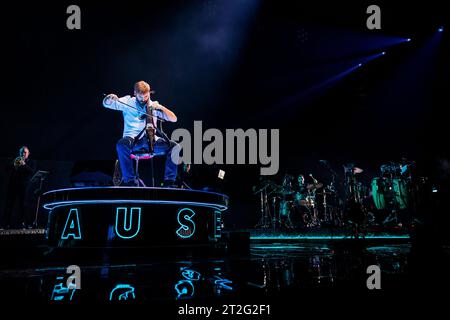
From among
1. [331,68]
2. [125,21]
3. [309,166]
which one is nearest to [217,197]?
[125,21]

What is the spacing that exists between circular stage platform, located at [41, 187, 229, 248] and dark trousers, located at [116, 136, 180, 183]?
2.27 ft

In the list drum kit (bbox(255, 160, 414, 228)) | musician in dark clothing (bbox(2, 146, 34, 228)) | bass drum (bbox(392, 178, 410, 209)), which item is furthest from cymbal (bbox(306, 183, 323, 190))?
musician in dark clothing (bbox(2, 146, 34, 228))

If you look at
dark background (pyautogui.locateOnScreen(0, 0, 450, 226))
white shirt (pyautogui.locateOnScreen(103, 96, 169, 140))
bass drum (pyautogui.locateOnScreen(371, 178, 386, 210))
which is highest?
dark background (pyautogui.locateOnScreen(0, 0, 450, 226))

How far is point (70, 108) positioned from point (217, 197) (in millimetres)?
6217

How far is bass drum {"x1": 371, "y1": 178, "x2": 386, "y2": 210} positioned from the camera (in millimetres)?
9297

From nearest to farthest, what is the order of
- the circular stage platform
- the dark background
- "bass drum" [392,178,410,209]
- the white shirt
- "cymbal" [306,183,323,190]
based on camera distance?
the circular stage platform < the white shirt < the dark background < "bass drum" [392,178,410,209] < "cymbal" [306,183,323,190]

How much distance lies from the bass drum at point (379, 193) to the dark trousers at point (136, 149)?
24.2ft

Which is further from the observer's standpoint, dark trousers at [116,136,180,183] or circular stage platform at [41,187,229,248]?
dark trousers at [116,136,180,183]

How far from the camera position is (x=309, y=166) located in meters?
12.2

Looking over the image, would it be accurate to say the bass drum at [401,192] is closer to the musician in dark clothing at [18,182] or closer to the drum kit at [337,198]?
the drum kit at [337,198]

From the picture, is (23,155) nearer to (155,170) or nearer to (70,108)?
(70,108)

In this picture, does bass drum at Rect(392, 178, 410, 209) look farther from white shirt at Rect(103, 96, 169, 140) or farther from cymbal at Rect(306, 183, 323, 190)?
white shirt at Rect(103, 96, 169, 140)

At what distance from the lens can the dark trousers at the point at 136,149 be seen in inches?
171

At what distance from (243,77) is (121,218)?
26.1 feet
